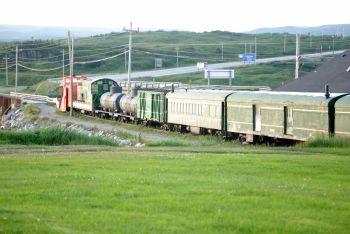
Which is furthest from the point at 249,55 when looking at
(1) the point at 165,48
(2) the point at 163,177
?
(2) the point at 163,177

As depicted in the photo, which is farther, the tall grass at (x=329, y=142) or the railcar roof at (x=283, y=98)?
the railcar roof at (x=283, y=98)

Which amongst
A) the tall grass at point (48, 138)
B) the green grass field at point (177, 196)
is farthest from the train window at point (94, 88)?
the green grass field at point (177, 196)

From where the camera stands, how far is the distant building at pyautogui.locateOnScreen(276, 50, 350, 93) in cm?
5159

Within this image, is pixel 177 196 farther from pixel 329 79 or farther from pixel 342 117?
pixel 329 79

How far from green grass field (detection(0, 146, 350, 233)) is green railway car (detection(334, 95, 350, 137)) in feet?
32.9

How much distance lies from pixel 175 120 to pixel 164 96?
3.47m

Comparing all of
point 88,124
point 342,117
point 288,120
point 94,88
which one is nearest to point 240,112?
point 288,120

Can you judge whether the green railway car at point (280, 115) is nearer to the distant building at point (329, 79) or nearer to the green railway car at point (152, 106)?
the distant building at point (329, 79)

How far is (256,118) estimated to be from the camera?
40.2m

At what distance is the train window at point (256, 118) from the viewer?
3978 cm

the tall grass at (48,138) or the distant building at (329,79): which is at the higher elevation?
the distant building at (329,79)

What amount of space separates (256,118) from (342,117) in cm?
801

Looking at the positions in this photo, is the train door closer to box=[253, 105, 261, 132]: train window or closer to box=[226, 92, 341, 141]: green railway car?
box=[226, 92, 341, 141]: green railway car

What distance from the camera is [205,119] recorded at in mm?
47000
